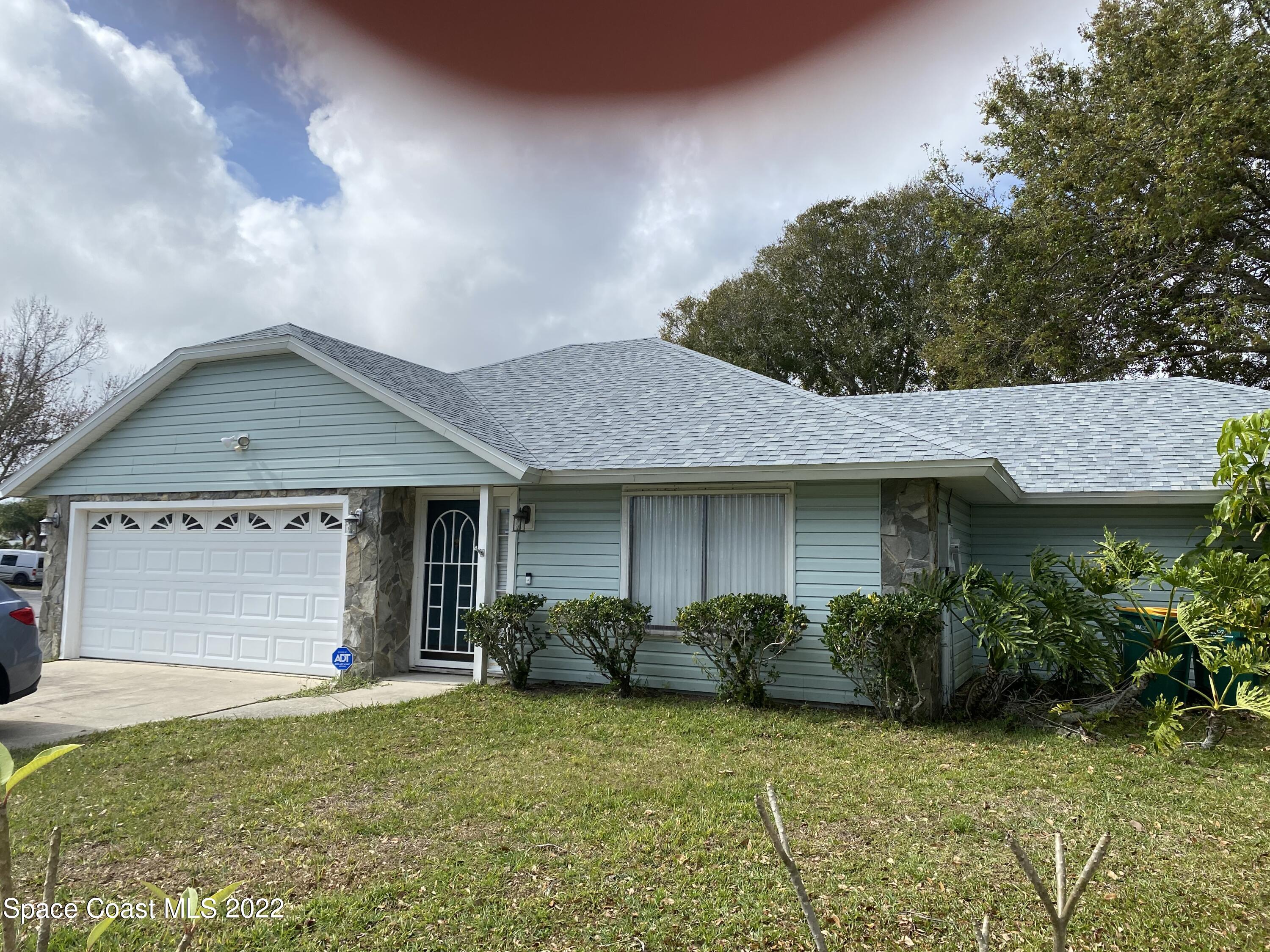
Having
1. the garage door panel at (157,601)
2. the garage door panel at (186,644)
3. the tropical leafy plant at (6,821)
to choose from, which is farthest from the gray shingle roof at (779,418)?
the tropical leafy plant at (6,821)

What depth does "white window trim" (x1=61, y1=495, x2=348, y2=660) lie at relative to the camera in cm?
1113

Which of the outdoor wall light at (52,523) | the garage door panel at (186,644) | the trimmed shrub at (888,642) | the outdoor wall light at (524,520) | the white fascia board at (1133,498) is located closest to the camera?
the trimmed shrub at (888,642)

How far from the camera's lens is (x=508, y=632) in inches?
363

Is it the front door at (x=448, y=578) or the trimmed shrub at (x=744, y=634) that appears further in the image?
the front door at (x=448, y=578)

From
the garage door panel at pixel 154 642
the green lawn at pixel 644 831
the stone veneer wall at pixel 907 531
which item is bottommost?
the green lawn at pixel 644 831

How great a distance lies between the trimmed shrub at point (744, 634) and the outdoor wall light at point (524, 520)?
96.6 inches

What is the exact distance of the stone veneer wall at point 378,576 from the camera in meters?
10.0

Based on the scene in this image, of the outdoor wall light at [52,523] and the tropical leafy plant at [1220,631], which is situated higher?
the outdoor wall light at [52,523]

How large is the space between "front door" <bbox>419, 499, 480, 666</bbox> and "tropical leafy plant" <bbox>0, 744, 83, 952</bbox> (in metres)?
8.90

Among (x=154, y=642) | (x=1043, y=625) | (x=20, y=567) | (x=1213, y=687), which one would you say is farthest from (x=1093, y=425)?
(x=20, y=567)

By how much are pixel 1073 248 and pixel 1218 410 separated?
7.45 m

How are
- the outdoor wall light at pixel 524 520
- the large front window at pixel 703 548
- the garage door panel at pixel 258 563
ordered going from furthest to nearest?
the garage door panel at pixel 258 563 < the outdoor wall light at pixel 524 520 < the large front window at pixel 703 548

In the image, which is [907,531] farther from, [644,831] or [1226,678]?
[644,831]

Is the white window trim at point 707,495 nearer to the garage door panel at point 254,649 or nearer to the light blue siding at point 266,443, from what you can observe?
the light blue siding at point 266,443
